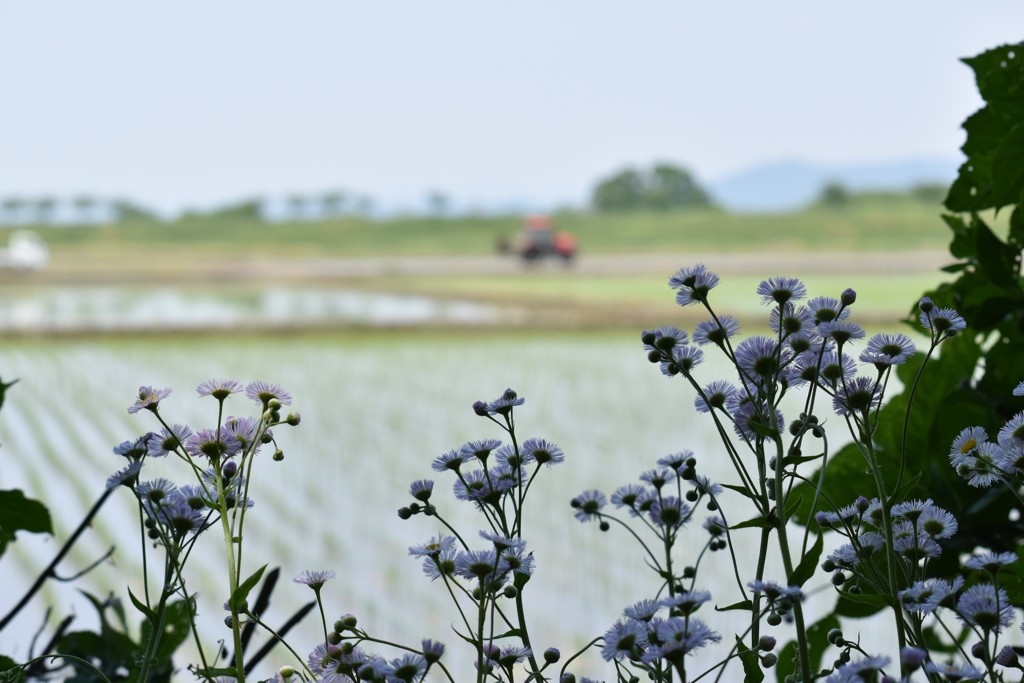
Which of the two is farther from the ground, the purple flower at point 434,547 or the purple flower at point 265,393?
the purple flower at point 265,393

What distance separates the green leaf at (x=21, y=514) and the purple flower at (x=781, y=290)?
0.57m

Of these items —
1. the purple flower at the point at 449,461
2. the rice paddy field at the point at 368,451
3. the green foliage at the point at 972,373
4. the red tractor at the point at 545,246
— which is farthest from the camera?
the red tractor at the point at 545,246

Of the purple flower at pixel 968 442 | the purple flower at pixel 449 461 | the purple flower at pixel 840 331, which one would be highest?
the purple flower at pixel 840 331

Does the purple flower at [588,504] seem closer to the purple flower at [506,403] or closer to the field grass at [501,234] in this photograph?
the purple flower at [506,403]

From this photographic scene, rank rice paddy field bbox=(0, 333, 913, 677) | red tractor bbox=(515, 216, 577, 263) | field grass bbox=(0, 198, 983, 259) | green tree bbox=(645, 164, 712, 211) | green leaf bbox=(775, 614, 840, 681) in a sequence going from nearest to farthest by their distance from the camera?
green leaf bbox=(775, 614, 840, 681), rice paddy field bbox=(0, 333, 913, 677), red tractor bbox=(515, 216, 577, 263), field grass bbox=(0, 198, 983, 259), green tree bbox=(645, 164, 712, 211)

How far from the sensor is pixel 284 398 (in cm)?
70

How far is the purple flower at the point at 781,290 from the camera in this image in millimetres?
639

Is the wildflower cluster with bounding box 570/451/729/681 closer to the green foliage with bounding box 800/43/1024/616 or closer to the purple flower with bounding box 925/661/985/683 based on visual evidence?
the purple flower with bounding box 925/661/985/683

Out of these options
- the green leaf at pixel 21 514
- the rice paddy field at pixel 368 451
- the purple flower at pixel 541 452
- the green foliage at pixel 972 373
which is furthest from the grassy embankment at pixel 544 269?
the purple flower at pixel 541 452

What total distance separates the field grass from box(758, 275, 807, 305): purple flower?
34070 mm

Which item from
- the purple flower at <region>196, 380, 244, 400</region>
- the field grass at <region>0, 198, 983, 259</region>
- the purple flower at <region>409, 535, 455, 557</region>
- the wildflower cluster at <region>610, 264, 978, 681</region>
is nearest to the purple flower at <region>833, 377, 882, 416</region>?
the wildflower cluster at <region>610, 264, 978, 681</region>

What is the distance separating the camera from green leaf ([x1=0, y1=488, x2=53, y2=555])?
923 mm

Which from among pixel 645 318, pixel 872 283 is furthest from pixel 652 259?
pixel 645 318

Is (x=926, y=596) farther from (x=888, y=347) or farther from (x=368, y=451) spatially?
(x=368, y=451)
